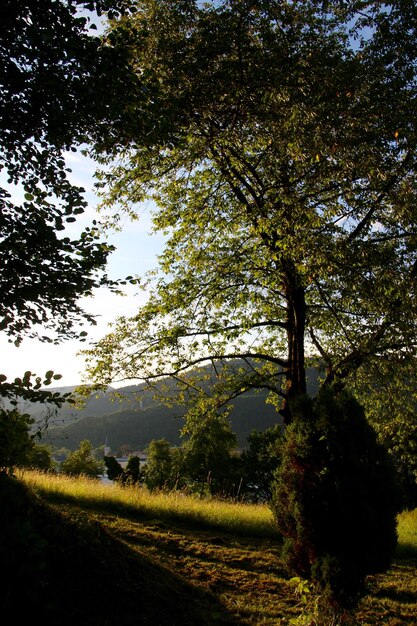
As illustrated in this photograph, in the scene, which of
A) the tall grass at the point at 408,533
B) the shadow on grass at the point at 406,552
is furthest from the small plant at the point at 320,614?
the tall grass at the point at 408,533

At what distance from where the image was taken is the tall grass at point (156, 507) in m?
11.4

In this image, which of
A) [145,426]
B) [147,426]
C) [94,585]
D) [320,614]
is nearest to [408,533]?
[320,614]

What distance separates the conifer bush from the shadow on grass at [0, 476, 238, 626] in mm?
1314

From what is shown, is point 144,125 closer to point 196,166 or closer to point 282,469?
point 282,469

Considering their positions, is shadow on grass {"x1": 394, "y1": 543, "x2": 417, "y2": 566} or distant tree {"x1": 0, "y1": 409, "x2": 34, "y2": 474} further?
shadow on grass {"x1": 394, "y1": 543, "x2": 417, "y2": 566}

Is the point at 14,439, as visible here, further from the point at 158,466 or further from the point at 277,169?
the point at 158,466

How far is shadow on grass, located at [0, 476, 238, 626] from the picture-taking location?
131 inches

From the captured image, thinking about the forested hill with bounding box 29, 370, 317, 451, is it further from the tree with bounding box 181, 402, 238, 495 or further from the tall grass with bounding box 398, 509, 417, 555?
the tall grass with bounding box 398, 509, 417, 555

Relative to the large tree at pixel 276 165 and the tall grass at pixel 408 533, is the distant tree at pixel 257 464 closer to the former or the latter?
the tall grass at pixel 408 533

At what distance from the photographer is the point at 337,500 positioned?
5.48 m

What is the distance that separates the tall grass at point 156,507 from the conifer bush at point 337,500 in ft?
19.7

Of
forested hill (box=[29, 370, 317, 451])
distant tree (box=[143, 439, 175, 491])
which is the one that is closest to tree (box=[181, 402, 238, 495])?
distant tree (box=[143, 439, 175, 491])

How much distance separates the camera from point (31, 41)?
3781 millimetres

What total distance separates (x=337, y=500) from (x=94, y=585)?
3.01 m
